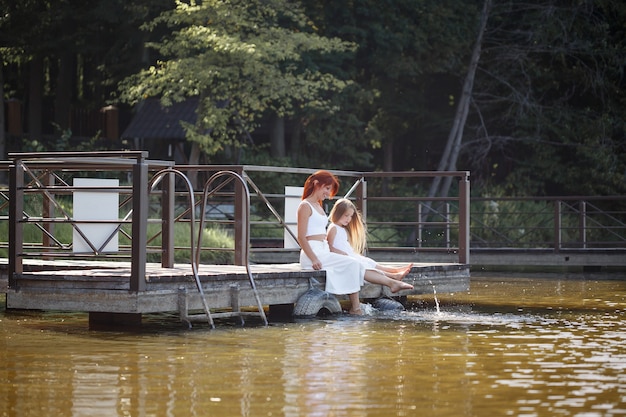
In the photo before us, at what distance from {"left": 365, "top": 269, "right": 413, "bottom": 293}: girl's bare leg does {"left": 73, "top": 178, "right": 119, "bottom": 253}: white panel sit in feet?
8.96

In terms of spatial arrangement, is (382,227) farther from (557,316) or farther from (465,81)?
(557,316)

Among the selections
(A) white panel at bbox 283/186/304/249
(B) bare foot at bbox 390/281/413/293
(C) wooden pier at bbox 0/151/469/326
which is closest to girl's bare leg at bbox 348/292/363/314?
(C) wooden pier at bbox 0/151/469/326

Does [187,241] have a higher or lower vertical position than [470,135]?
lower

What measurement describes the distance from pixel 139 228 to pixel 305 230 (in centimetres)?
259

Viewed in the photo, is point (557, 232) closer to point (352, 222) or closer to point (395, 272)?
point (395, 272)

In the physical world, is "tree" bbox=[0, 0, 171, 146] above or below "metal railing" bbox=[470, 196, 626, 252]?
above

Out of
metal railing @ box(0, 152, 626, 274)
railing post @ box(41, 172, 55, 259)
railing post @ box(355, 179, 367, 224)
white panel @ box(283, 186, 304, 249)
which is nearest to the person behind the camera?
metal railing @ box(0, 152, 626, 274)

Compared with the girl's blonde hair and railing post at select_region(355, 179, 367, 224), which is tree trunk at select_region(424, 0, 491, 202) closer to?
railing post at select_region(355, 179, 367, 224)

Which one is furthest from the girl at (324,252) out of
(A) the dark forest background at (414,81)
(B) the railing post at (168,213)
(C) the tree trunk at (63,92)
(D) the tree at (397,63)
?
(C) the tree trunk at (63,92)

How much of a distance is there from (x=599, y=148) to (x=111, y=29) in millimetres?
14501

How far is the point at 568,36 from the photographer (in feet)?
107

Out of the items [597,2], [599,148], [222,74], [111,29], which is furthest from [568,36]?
[111,29]

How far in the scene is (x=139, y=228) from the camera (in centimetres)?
1126

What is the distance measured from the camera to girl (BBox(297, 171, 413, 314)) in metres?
13.3
